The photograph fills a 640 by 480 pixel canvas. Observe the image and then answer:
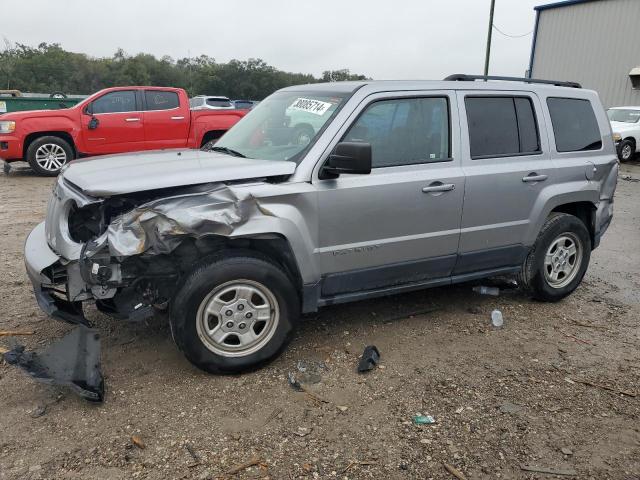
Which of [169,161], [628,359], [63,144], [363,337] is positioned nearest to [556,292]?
[628,359]

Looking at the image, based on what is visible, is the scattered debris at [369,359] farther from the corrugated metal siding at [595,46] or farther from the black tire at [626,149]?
the corrugated metal siding at [595,46]

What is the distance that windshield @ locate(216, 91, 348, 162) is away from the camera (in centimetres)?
360

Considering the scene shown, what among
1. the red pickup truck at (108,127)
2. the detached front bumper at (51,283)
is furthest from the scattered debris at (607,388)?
the red pickup truck at (108,127)

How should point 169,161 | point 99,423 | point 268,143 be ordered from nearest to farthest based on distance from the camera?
1. point 99,423
2. point 169,161
3. point 268,143

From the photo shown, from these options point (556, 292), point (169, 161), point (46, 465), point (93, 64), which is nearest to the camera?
point (46, 465)

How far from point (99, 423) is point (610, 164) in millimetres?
4544

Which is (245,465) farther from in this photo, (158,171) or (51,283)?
(158,171)

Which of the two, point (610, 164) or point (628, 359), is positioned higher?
point (610, 164)

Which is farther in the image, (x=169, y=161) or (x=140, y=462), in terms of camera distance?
(x=169, y=161)

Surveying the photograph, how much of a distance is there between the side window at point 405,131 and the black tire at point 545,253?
1.29 meters

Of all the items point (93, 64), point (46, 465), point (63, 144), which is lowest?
point (46, 465)

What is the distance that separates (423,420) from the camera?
296cm

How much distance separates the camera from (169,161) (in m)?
3.55

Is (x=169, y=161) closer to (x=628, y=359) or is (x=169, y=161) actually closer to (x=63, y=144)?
(x=628, y=359)
